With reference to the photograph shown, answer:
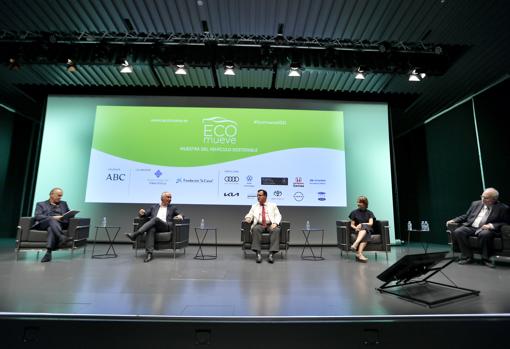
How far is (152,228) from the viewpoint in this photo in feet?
13.2

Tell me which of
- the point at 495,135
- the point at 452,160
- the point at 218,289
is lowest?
the point at 218,289

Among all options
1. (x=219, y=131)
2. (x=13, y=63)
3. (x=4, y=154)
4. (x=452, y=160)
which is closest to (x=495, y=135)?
(x=452, y=160)

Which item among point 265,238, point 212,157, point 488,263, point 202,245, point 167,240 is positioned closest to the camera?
point 488,263

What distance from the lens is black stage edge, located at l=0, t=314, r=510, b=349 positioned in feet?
4.99

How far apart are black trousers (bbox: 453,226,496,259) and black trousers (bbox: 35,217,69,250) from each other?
5697 mm

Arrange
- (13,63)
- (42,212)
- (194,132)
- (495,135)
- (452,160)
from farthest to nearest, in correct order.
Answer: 1. (452,160)
2. (194,132)
3. (495,135)
4. (13,63)
5. (42,212)

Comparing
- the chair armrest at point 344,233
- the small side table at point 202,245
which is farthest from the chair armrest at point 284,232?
the small side table at point 202,245

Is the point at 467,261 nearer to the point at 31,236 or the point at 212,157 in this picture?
the point at 212,157

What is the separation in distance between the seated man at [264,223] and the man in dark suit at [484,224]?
263cm

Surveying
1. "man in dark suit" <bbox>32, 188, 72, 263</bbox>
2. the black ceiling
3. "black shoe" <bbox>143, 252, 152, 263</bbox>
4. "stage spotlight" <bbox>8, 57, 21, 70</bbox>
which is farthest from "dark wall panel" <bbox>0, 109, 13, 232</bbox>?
"black shoe" <bbox>143, 252, 152, 263</bbox>

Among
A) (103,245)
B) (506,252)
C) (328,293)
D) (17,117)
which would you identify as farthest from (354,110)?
(17,117)

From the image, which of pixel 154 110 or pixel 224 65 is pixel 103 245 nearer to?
pixel 154 110

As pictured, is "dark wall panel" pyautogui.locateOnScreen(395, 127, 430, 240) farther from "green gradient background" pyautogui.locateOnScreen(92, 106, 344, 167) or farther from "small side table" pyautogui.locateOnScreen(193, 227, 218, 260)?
"small side table" pyautogui.locateOnScreen(193, 227, 218, 260)

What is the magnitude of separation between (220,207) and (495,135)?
5.68m
